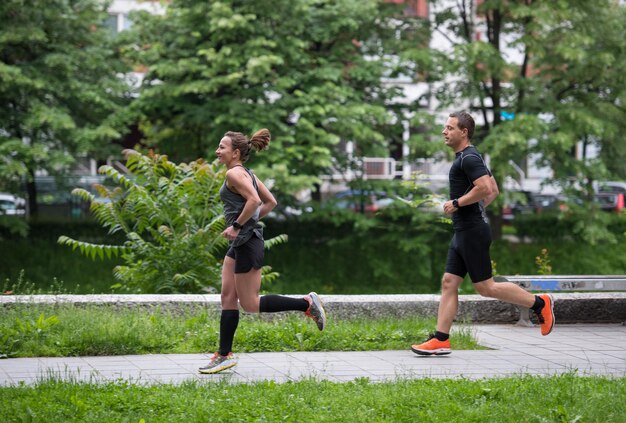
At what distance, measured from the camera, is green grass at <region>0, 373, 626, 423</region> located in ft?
A: 18.9

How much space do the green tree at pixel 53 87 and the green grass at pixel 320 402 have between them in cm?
1638

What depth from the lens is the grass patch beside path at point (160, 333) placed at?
8320 millimetres

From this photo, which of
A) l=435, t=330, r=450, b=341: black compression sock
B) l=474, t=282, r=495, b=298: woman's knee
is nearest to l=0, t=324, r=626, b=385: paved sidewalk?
l=435, t=330, r=450, b=341: black compression sock

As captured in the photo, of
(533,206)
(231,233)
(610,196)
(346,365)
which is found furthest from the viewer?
(610,196)

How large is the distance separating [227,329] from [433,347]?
1.92 m

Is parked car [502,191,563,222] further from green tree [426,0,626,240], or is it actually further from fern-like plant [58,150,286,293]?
fern-like plant [58,150,286,293]


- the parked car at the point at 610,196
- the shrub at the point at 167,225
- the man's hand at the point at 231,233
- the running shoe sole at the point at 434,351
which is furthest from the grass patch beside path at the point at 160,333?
the parked car at the point at 610,196

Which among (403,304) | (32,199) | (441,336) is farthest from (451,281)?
(32,199)

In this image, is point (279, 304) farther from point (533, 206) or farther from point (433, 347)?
point (533, 206)

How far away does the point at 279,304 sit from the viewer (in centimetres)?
809

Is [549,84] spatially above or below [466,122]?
above

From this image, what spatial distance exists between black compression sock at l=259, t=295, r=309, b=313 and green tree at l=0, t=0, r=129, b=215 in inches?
586

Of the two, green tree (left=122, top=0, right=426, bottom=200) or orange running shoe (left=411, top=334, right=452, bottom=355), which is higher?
green tree (left=122, top=0, right=426, bottom=200)

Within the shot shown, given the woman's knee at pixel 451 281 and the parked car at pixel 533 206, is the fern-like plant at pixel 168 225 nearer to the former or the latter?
the woman's knee at pixel 451 281
